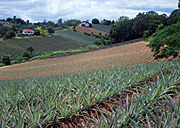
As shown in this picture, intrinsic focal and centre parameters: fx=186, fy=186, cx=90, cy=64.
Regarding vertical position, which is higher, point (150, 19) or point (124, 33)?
point (150, 19)

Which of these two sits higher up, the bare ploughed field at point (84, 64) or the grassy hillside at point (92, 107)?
the grassy hillside at point (92, 107)

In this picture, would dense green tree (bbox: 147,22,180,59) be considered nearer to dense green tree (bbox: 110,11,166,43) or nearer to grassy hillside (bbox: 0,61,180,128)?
grassy hillside (bbox: 0,61,180,128)

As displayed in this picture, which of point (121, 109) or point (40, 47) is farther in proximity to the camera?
point (40, 47)

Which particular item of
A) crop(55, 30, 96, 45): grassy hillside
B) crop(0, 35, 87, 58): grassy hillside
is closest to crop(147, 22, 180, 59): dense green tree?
crop(0, 35, 87, 58): grassy hillside

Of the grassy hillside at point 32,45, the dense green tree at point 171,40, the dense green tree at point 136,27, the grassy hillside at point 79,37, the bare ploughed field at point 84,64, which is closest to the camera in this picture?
the dense green tree at point 171,40

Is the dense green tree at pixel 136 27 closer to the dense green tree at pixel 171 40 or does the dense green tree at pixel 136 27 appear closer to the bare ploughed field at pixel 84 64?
the bare ploughed field at pixel 84 64

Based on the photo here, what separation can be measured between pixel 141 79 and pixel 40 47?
265ft

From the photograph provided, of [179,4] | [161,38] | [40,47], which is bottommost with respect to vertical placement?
[40,47]

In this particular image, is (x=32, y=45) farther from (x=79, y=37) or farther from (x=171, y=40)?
(x=171, y=40)

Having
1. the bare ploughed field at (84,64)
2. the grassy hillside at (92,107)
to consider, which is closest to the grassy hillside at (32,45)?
the bare ploughed field at (84,64)

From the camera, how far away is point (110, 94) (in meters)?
4.63

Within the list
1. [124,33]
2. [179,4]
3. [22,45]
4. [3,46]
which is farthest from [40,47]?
[179,4]

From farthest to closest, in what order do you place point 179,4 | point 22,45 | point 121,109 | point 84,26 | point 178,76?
1. point 84,26
2. point 22,45
3. point 179,4
4. point 178,76
5. point 121,109

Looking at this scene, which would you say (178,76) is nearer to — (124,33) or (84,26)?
(124,33)
